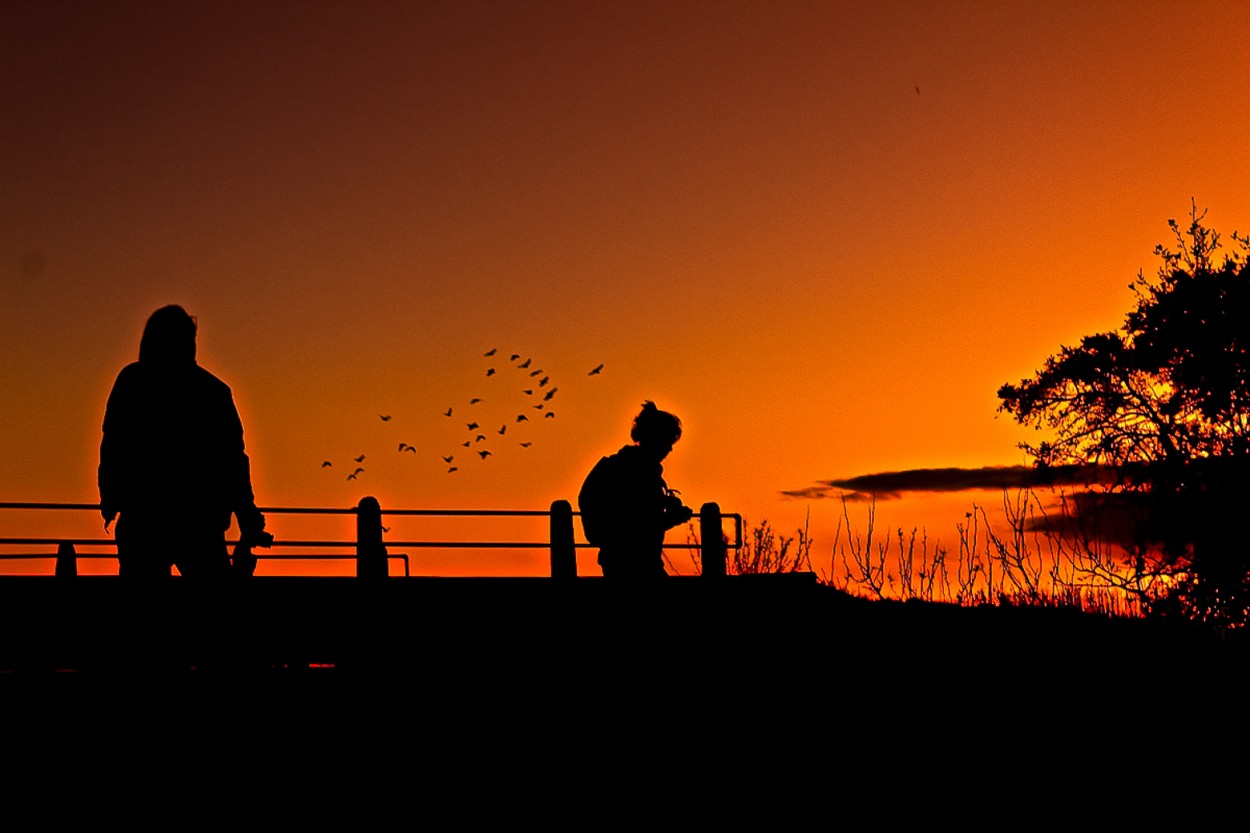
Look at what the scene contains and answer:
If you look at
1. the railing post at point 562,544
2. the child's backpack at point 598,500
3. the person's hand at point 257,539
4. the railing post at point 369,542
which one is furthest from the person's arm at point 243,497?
the railing post at point 562,544

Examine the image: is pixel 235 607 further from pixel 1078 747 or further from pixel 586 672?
pixel 1078 747

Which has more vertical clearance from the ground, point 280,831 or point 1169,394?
point 1169,394

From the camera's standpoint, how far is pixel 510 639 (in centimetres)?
895

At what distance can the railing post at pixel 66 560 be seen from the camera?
14.6 metres

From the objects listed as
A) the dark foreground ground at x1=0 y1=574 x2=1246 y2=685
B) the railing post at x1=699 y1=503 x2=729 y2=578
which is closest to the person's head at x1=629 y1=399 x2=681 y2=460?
the dark foreground ground at x1=0 y1=574 x2=1246 y2=685

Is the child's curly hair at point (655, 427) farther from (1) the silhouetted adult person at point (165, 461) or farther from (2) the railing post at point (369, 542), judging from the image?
(2) the railing post at point (369, 542)

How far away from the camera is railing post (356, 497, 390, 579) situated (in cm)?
1285

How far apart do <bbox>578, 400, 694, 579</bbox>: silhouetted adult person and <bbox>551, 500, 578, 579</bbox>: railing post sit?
16.8ft

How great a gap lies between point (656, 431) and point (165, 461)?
3097 millimetres

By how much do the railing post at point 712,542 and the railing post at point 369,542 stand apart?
3.84 m

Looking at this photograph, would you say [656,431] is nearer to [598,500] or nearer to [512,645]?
[598,500]

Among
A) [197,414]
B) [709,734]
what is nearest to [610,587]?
[709,734]

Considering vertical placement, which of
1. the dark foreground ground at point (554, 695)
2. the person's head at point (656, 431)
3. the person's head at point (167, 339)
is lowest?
the dark foreground ground at point (554, 695)

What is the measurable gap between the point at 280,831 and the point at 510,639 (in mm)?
4056
